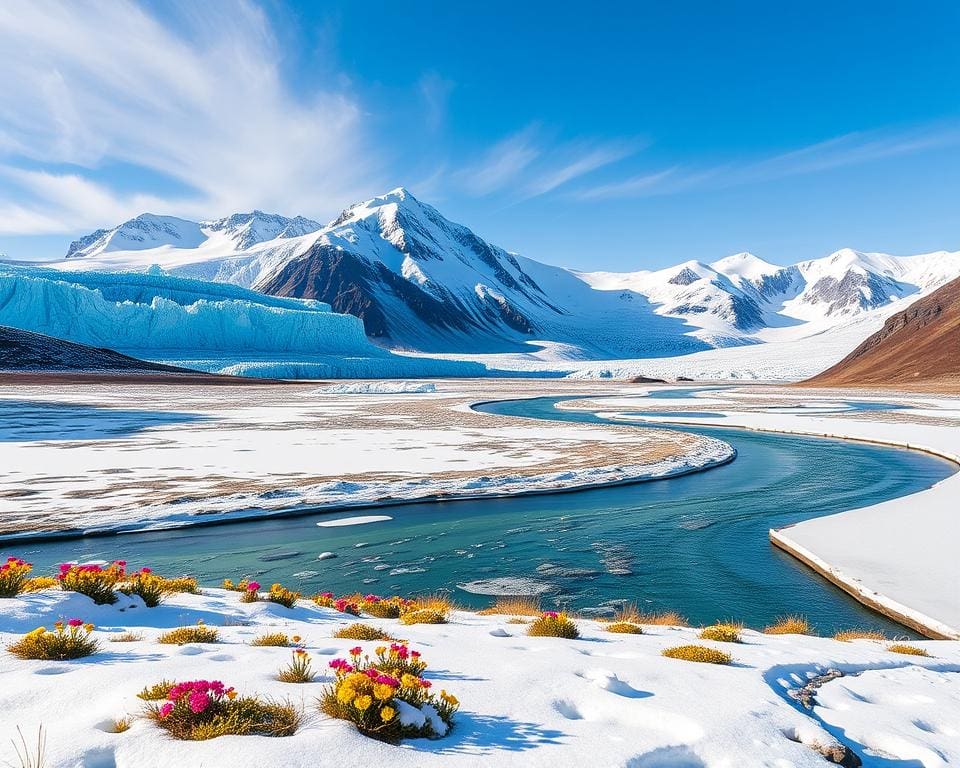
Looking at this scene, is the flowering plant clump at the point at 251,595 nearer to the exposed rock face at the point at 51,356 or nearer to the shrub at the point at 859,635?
the shrub at the point at 859,635

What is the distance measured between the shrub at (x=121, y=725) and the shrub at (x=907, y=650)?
951cm

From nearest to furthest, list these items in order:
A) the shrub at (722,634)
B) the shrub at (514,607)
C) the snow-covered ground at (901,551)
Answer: the shrub at (722,634)
the shrub at (514,607)
the snow-covered ground at (901,551)

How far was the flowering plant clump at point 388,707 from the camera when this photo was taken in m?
5.01

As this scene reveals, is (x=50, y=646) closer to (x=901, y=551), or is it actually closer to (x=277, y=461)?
(x=901, y=551)

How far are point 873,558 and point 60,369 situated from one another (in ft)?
355

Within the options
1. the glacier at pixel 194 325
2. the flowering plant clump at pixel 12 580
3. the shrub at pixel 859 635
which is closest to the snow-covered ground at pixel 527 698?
the flowering plant clump at pixel 12 580

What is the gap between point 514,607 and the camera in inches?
456

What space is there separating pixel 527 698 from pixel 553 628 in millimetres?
2933

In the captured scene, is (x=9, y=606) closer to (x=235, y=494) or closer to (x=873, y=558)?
(x=235, y=494)

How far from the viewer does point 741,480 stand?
24547 mm

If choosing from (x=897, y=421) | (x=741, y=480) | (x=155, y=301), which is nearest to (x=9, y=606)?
(x=741, y=480)

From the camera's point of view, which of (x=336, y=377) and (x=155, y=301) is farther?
(x=336, y=377)

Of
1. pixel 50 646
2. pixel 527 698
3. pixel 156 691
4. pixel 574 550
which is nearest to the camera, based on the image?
pixel 156 691

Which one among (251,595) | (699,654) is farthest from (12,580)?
(699,654)
